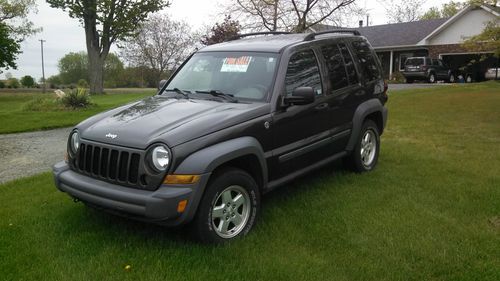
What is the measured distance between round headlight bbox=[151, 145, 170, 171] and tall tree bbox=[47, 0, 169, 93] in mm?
33352

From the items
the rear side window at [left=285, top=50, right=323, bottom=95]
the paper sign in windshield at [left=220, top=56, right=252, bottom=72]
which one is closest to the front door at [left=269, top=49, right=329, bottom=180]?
the rear side window at [left=285, top=50, right=323, bottom=95]

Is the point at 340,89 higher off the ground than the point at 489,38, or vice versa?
the point at 489,38

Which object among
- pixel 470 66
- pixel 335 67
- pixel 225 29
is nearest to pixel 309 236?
pixel 335 67

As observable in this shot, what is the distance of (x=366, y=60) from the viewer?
6.47 m

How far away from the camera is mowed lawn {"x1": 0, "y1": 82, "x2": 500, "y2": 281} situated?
3.62 m

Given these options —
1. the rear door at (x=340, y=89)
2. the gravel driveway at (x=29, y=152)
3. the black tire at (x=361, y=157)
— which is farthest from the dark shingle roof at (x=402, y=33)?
the rear door at (x=340, y=89)

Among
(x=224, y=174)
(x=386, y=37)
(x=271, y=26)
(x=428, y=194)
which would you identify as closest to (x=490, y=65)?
(x=386, y=37)

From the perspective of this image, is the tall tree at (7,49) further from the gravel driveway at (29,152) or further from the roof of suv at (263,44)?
the roof of suv at (263,44)

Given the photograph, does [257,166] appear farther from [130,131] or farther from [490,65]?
[490,65]

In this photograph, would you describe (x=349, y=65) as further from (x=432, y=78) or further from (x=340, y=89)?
(x=432, y=78)

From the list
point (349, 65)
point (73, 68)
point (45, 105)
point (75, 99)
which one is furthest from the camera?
point (73, 68)

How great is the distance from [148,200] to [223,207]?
0.75m

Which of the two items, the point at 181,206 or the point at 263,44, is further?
the point at 263,44

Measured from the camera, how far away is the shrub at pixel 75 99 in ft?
50.9
